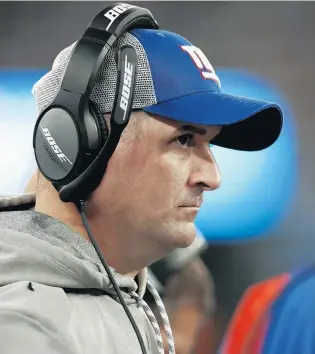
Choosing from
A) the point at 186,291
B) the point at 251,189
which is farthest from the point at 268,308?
the point at 251,189

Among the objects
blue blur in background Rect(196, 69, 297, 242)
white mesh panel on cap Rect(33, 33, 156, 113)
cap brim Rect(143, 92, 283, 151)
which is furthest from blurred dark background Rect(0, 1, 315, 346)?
white mesh panel on cap Rect(33, 33, 156, 113)

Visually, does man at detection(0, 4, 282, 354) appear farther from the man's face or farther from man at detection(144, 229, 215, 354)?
man at detection(144, 229, 215, 354)

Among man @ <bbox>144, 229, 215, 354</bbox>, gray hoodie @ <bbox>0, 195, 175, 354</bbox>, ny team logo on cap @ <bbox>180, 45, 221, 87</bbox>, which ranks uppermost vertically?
ny team logo on cap @ <bbox>180, 45, 221, 87</bbox>

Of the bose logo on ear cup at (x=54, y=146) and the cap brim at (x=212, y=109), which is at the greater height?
the cap brim at (x=212, y=109)

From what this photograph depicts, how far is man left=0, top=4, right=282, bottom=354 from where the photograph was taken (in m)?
0.72

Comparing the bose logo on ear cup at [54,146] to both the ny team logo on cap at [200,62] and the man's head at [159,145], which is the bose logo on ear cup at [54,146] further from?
the ny team logo on cap at [200,62]

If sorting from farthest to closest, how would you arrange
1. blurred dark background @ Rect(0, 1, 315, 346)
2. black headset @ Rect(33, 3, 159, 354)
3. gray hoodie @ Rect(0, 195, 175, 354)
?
blurred dark background @ Rect(0, 1, 315, 346)
black headset @ Rect(33, 3, 159, 354)
gray hoodie @ Rect(0, 195, 175, 354)

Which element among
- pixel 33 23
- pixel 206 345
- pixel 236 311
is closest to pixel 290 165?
pixel 236 311

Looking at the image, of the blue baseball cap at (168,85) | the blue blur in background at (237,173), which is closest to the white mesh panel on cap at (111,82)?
the blue baseball cap at (168,85)

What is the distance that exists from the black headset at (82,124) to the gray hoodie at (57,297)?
0.21 feet

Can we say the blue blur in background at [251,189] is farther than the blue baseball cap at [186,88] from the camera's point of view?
Yes

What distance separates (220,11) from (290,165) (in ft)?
1.57

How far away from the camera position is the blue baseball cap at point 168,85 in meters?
0.77

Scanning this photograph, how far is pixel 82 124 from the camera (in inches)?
29.3
